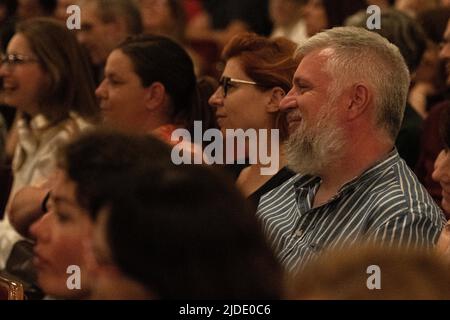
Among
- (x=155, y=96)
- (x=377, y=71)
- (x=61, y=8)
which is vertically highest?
(x=61, y=8)

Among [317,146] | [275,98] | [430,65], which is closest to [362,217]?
[317,146]

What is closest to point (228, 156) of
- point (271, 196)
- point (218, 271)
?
point (271, 196)

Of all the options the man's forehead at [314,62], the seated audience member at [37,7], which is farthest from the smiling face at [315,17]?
the man's forehead at [314,62]

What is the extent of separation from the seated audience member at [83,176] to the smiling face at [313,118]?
3.27 feet

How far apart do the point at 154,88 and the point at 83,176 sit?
2011 mm

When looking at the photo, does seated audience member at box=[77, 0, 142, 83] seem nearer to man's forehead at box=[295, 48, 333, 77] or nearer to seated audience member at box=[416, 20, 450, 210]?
seated audience member at box=[416, 20, 450, 210]

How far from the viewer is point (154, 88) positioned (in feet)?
11.9

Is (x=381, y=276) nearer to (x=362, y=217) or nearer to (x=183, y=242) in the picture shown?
(x=183, y=242)

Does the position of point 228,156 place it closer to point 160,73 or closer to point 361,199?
point 160,73

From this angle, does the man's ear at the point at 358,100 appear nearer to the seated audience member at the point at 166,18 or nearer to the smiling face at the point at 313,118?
the smiling face at the point at 313,118

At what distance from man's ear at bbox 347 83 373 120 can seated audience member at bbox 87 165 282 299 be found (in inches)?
53.0

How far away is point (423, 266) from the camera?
1.43 metres

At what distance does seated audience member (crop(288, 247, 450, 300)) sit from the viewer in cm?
143

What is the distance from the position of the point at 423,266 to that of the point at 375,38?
1.43 m
